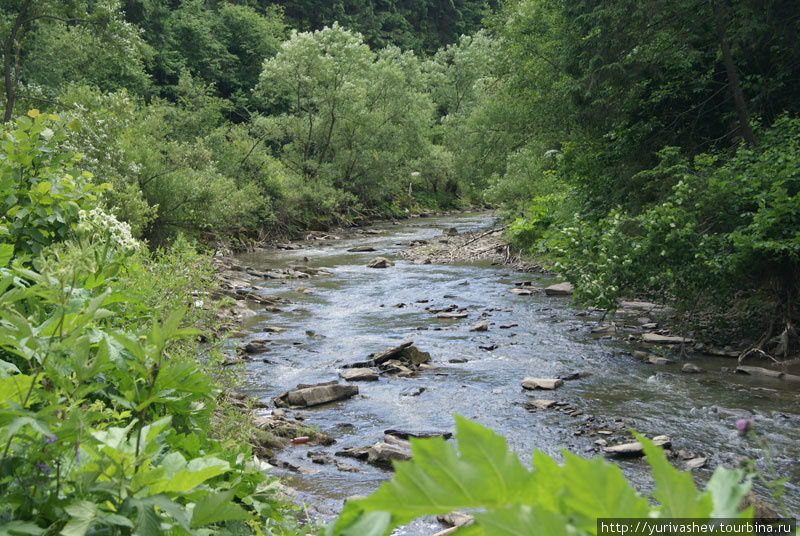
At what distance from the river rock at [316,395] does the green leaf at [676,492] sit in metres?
7.69

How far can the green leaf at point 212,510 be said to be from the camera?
5.67ft

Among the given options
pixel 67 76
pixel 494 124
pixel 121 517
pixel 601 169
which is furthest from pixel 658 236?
pixel 67 76

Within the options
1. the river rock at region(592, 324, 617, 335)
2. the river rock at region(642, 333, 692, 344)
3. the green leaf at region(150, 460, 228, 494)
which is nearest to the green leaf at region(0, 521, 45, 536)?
the green leaf at region(150, 460, 228, 494)

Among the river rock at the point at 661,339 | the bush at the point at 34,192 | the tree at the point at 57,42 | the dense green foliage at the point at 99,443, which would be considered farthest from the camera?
the tree at the point at 57,42

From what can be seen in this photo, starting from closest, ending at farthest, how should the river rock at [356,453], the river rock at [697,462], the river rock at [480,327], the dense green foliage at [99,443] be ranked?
the dense green foliage at [99,443], the river rock at [697,462], the river rock at [356,453], the river rock at [480,327]

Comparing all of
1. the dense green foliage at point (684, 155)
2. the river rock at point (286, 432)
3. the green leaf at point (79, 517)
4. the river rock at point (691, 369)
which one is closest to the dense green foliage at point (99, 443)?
the green leaf at point (79, 517)

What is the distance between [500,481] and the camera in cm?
67

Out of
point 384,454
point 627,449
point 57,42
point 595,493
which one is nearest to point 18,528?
point 595,493

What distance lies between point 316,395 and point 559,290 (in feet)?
27.8

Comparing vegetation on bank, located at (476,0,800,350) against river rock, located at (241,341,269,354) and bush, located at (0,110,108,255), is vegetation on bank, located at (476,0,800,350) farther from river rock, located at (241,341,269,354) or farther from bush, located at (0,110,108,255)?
bush, located at (0,110,108,255)

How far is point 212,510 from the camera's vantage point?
1.74 m

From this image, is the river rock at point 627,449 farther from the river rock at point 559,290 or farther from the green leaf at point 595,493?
the river rock at point 559,290

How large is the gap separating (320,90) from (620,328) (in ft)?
83.3

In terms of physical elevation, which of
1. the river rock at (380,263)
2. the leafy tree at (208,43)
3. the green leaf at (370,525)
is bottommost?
the river rock at (380,263)
